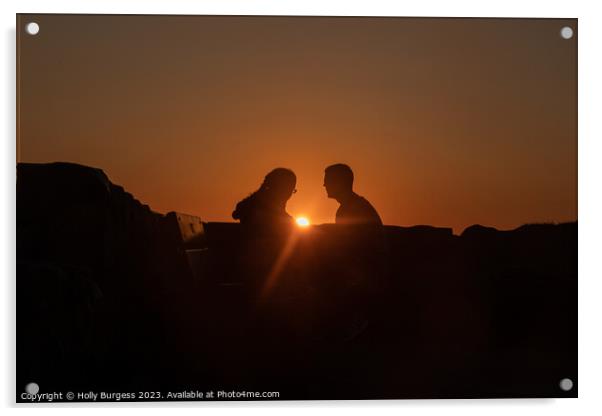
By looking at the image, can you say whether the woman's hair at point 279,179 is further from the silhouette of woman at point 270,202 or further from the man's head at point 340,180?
the man's head at point 340,180

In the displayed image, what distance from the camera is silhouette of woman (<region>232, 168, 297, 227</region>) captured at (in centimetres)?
250

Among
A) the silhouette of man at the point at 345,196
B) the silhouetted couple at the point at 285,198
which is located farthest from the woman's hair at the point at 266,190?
the silhouette of man at the point at 345,196

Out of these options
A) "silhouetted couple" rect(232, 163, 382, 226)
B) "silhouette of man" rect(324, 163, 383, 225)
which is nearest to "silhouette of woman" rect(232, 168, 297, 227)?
"silhouetted couple" rect(232, 163, 382, 226)

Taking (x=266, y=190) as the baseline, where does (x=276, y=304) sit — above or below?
below

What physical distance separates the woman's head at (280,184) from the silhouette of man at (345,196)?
12 cm

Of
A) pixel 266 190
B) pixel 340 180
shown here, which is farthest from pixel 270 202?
pixel 340 180

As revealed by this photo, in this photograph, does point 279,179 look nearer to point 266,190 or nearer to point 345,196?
point 266,190

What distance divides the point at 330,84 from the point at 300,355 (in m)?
0.91

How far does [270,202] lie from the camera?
2.52 metres

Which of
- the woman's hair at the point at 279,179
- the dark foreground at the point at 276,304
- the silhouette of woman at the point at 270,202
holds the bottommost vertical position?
the dark foreground at the point at 276,304

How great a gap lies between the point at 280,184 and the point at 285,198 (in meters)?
0.05

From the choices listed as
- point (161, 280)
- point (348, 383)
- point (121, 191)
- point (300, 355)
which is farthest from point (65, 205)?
point (348, 383)

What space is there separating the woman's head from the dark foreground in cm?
12

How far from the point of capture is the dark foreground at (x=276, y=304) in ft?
8.05
